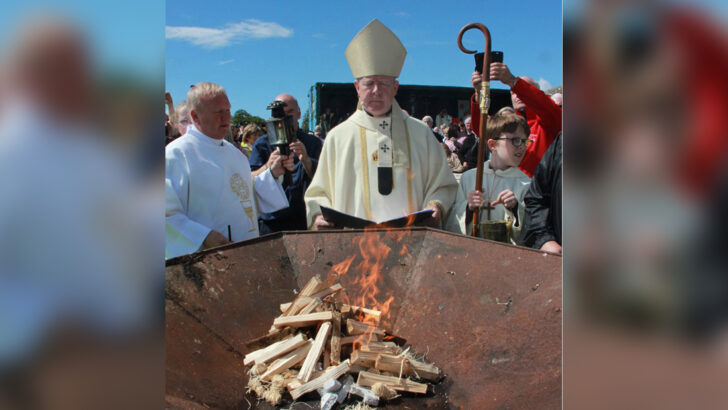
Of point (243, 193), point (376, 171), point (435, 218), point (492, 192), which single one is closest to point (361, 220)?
point (435, 218)

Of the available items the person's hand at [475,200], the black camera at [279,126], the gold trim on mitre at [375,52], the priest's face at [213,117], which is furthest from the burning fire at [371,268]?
the gold trim on mitre at [375,52]

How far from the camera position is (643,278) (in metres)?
0.54

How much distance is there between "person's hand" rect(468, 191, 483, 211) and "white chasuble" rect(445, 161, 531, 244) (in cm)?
13

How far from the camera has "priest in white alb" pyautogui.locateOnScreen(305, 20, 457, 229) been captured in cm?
399

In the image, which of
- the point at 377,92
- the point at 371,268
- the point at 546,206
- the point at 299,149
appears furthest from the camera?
the point at 299,149

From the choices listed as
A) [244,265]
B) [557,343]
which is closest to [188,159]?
[244,265]

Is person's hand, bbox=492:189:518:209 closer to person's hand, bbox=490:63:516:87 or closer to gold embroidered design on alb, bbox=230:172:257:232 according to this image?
person's hand, bbox=490:63:516:87

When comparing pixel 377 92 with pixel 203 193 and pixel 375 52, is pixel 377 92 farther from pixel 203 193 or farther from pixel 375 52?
pixel 203 193

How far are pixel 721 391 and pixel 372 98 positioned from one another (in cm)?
372

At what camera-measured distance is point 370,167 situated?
4.07 metres

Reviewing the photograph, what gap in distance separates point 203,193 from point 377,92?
1.52 meters

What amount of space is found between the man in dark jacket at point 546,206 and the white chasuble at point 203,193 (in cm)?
186

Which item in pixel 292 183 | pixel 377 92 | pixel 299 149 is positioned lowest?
pixel 292 183

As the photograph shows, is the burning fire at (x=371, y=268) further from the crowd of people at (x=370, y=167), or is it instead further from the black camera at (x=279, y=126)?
the black camera at (x=279, y=126)
